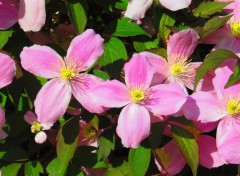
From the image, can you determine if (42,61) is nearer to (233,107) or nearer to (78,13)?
(78,13)

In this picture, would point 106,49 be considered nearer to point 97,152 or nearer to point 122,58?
point 122,58


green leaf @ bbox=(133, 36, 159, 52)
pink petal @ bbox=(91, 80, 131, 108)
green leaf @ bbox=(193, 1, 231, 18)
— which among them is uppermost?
green leaf @ bbox=(193, 1, 231, 18)

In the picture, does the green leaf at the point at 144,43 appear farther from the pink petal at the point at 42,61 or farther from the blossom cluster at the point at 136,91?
the pink petal at the point at 42,61

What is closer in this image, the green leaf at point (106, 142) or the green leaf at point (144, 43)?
the green leaf at point (106, 142)

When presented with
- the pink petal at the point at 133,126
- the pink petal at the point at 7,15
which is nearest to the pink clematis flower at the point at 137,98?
the pink petal at the point at 133,126

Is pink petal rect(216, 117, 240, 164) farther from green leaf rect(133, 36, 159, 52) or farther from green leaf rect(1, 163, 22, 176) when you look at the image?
green leaf rect(1, 163, 22, 176)

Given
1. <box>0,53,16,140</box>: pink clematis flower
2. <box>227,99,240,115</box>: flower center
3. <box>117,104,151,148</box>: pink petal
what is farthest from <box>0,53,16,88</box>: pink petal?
<box>227,99,240,115</box>: flower center

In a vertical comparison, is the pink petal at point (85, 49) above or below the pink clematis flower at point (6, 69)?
above

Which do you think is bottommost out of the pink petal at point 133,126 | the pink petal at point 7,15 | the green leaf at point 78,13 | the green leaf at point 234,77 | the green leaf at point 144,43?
the pink petal at point 133,126
